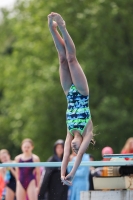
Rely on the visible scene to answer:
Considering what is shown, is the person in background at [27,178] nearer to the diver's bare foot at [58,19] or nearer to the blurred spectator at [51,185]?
the blurred spectator at [51,185]

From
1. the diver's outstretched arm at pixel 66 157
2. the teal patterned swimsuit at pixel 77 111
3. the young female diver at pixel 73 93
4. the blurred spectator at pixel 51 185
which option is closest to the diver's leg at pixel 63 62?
the young female diver at pixel 73 93

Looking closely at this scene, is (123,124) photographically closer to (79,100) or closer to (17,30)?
(17,30)

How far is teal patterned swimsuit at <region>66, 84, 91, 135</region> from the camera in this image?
10812 mm

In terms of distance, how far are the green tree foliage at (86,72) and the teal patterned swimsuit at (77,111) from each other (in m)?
17.4

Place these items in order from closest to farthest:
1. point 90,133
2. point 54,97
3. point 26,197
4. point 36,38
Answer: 1. point 90,133
2. point 26,197
3. point 54,97
4. point 36,38

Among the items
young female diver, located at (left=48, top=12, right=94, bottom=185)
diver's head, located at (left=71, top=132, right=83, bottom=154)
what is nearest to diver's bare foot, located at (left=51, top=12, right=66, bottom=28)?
young female diver, located at (left=48, top=12, right=94, bottom=185)

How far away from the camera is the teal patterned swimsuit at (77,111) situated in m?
10.8

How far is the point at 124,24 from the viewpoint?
29797mm

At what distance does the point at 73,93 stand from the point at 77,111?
287 millimetres

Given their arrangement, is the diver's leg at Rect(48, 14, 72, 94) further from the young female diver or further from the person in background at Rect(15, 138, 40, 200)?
the person in background at Rect(15, 138, 40, 200)

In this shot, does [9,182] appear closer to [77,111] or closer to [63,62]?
[77,111]

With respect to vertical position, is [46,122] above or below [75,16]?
below

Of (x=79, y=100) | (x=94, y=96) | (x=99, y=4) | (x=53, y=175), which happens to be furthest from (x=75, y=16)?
(x=79, y=100)

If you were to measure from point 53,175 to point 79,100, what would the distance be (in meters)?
4.89
